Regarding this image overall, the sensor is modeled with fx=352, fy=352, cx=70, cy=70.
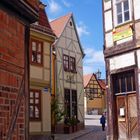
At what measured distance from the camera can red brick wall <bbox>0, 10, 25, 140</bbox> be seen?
3564 millimetres

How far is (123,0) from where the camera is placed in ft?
52.9

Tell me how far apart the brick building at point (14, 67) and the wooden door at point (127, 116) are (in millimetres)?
11470

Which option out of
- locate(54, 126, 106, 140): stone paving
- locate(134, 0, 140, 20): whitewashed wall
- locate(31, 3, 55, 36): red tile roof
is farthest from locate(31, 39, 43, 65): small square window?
locate(134, 0, 140, 20): whitewashed wall

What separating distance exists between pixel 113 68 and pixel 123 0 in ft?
10.3

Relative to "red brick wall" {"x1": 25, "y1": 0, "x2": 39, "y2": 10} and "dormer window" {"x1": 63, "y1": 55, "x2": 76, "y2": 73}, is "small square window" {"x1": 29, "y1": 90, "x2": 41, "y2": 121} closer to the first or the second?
"dormer window" {"x1": 63, "y1": 55, "x2": 76, "y2": 73}

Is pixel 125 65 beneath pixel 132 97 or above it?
above

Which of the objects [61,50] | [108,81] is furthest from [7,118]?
[61,50]

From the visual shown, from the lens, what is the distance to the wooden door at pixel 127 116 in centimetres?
1508

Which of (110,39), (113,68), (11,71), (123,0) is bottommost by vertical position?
(11,71)

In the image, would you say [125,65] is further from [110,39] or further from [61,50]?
[61,50]

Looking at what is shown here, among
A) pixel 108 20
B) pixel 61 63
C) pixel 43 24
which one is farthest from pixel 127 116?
pixel 61 63

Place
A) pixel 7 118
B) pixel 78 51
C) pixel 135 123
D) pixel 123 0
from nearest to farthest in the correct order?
pixel 7 118, pixel 135 123, pixel 123 0, pixel 78 51

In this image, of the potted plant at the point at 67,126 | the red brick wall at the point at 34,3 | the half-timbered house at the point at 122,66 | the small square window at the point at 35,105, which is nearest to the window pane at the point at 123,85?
the half-timbered house at the point at 122,66

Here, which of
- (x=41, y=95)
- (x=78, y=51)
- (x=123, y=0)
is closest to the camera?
(x=123, y=0)
